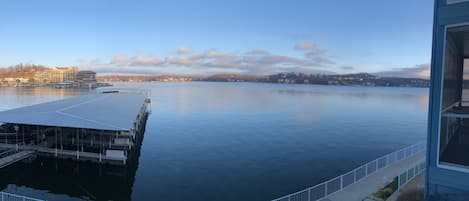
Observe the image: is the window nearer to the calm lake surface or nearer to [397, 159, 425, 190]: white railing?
[397, 159, 425, 190]: white railing

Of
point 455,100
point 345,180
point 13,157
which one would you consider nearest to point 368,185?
point 345,180

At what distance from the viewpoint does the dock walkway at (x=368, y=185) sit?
524 inches

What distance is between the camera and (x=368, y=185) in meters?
14.8

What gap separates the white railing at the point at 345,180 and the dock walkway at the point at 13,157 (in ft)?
62.0

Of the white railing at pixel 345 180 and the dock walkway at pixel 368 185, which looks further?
the white railing at pixel 345 180

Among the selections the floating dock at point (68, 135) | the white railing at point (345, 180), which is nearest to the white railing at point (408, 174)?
the white railing at point (345, 180)

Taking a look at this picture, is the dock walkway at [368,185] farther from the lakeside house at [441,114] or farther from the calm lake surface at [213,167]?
the lakeside house at [441,114]

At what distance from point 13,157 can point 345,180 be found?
22.3 meters

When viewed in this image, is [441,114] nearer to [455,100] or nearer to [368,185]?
[455,100]

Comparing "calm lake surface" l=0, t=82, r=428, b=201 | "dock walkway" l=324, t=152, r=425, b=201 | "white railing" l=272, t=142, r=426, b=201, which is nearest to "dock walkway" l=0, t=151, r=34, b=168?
"calm lake surface" l=0, t=82, r=428, b=201

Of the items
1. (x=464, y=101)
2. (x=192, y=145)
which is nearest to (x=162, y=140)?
(x=192, y=145)

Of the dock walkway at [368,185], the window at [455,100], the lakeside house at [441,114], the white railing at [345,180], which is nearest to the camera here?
the lakeside house at [441,114]

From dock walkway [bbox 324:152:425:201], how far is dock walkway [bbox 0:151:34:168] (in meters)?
21.0

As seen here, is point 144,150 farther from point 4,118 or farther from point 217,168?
point 4,118
